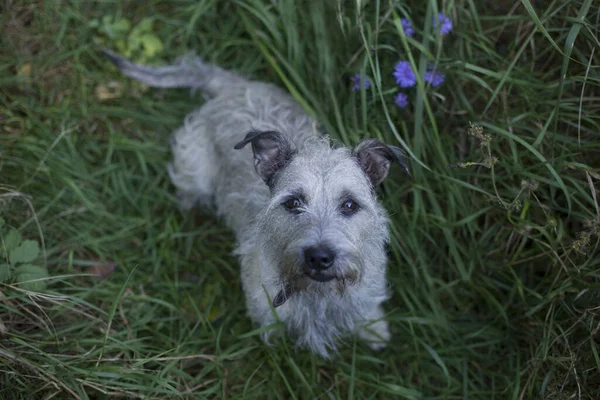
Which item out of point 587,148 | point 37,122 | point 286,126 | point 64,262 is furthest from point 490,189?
point 37,122

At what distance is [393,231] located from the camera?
4.57m

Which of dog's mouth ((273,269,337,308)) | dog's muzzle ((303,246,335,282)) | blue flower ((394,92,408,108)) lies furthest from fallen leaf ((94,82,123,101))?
dog's muzzle ((303,246,335,282))

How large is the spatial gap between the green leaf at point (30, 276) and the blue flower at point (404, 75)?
3580 mm

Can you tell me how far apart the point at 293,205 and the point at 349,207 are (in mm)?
407

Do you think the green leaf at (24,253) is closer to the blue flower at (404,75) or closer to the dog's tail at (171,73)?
the dog's tail at (171,73)

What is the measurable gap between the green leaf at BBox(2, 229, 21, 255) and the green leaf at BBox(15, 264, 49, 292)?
0.78 feet

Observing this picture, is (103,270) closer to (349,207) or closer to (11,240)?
(11,240)

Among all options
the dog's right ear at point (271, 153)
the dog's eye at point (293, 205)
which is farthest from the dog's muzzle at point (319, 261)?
the dog's right ear at point (271, 153)

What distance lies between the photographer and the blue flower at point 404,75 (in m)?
4.21

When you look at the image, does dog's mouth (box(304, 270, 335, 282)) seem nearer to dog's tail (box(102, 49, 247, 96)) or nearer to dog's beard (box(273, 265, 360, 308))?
dog's beard (box(273, 265, 360, 308))

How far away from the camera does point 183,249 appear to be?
537cm

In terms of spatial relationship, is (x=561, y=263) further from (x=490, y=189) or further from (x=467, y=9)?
(x=467, y=9)

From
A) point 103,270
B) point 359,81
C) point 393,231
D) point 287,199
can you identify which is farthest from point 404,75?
point 103,270

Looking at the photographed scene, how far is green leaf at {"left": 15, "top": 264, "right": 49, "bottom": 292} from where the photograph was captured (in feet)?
13.1
